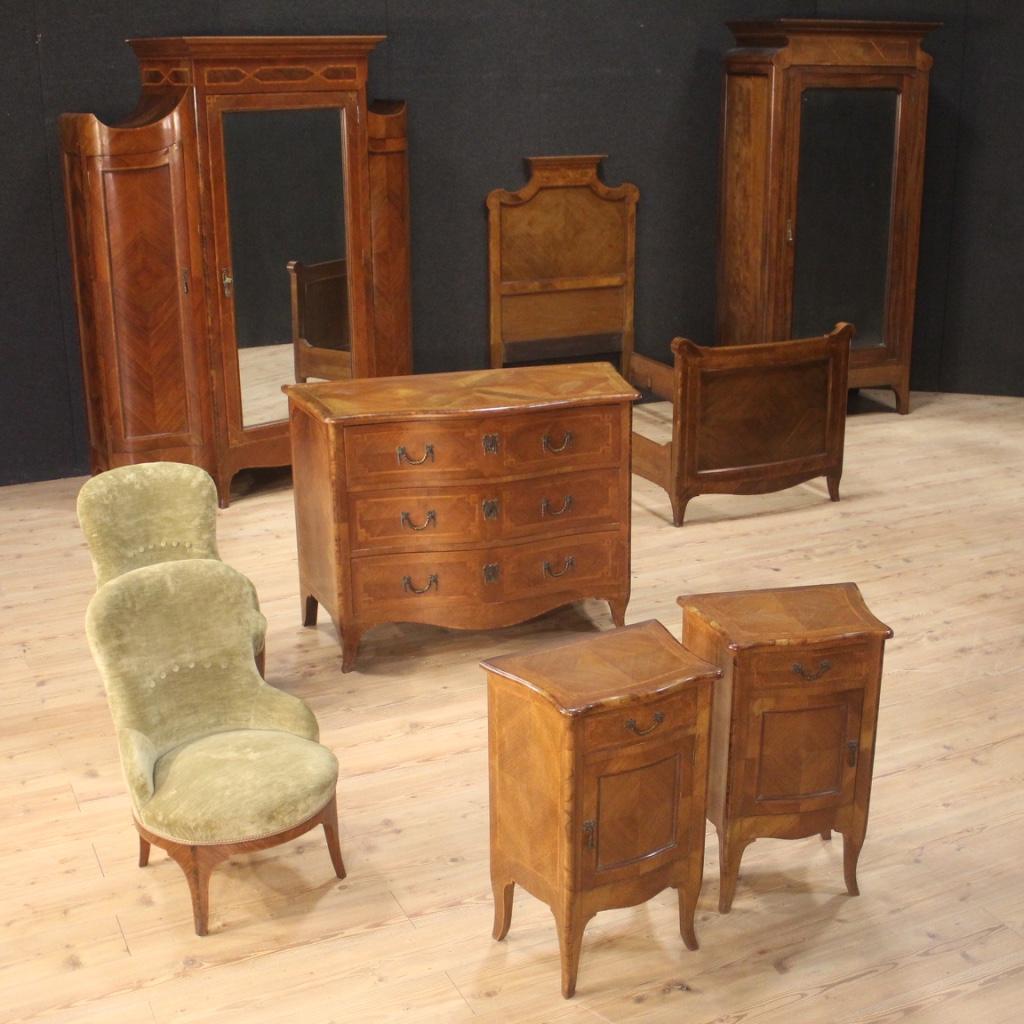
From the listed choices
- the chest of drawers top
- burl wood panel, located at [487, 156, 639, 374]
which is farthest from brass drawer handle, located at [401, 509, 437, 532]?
burl wood panel, located at [487, 156, 639, 374]

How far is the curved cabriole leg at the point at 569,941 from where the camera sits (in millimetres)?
3281

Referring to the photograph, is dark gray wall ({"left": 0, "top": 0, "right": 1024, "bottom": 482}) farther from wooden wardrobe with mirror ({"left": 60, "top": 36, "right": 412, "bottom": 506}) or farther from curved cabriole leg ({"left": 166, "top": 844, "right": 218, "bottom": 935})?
curved cabriole leg ({"left": 166, "top": 844, "right": 218, "bottom": 935})

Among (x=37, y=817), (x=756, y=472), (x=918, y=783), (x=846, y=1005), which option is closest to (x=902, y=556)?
(x=756, y=472)

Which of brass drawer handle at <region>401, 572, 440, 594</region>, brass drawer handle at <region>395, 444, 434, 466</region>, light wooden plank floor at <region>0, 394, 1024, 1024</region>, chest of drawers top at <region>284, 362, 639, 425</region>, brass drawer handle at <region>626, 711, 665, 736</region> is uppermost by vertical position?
chest of drawers top at <region>284, 362, 639, 425</region>

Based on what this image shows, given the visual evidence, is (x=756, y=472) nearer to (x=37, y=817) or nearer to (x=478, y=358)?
(x=478, y=358)

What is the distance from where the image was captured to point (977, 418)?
816cm

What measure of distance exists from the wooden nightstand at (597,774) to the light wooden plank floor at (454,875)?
23 cm

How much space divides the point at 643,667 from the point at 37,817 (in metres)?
1.92

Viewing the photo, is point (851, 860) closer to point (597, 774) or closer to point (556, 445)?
point (597, 774)

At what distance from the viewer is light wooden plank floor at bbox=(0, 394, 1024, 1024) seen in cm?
337

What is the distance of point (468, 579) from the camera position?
497 cm

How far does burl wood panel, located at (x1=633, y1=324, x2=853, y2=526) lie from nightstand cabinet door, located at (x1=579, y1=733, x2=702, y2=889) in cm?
302

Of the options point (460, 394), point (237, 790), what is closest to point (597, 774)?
point (237, 790)

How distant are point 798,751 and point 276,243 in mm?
3806
